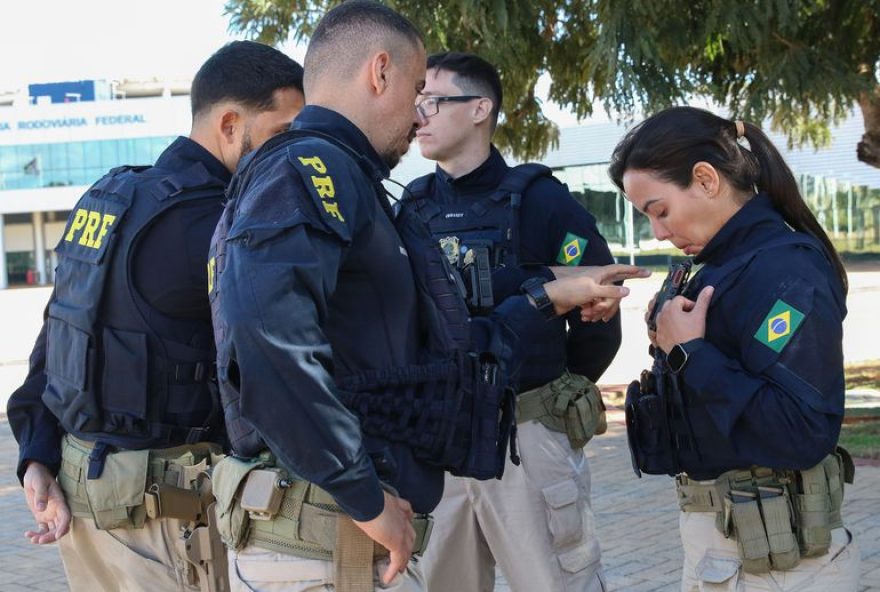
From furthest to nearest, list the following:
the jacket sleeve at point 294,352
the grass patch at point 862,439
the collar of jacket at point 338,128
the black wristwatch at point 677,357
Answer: the grass patch at point 862,439
the black wristwatch at point 677,357
the collar of jacket at point 338,128
the jacket sleeve at point 294,352

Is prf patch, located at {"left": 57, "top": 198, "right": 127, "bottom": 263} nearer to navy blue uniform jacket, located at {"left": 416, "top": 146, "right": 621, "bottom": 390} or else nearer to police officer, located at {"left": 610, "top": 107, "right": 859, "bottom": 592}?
navy blue uniform jacket, located at {"left": 416, "top": 146, "right": 621, "bottom": 390}

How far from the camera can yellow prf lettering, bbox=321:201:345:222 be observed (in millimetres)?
2252

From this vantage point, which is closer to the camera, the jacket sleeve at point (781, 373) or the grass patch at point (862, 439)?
the jacket sleeve at point (781, 373)

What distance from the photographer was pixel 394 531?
2311 millimetres

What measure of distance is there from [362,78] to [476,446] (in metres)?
0.90

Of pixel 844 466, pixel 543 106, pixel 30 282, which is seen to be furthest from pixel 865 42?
pixel 30 282

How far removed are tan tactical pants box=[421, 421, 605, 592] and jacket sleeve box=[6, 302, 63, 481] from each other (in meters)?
1.30

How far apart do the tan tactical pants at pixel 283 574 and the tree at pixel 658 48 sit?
15.8 ft

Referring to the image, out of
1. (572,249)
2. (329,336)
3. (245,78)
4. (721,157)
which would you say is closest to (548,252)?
(572,249)

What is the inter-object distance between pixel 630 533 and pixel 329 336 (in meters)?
4.58

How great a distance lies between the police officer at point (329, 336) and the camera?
2170 mm

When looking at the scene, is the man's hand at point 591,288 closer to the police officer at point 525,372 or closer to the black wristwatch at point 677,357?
the black wristwatch at point 677,357

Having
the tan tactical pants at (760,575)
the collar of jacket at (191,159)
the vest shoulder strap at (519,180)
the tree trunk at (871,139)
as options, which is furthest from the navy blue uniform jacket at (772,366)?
the tree trunk at (871,139)

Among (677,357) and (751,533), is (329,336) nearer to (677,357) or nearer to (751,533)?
(677,357)
